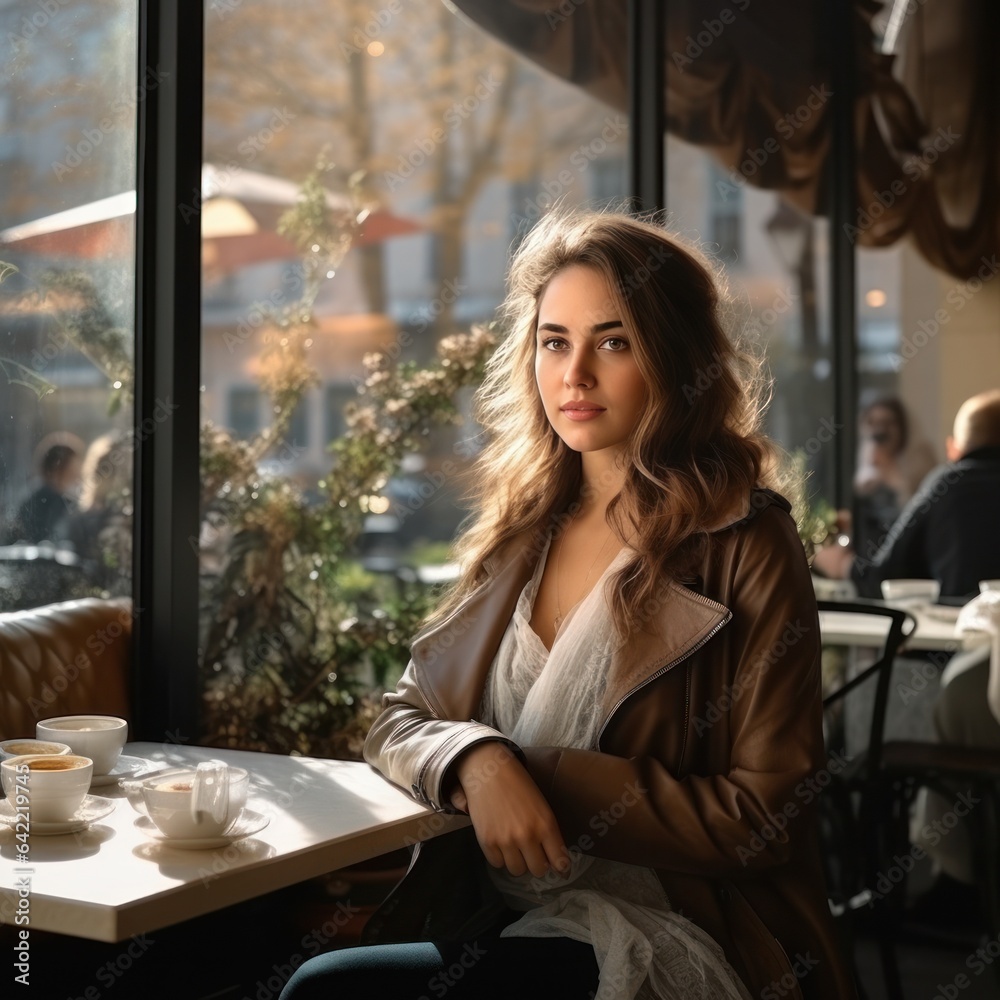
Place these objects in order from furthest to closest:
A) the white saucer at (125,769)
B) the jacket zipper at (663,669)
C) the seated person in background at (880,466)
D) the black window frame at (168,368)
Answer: the seated person in background at (880,466) → the black window frame at (168,368) → the white saucer at (125,769) → the jacket zipper at (663,669)

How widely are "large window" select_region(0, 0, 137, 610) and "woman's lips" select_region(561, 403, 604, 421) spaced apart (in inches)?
45.2

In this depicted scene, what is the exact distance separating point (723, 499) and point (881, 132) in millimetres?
5256

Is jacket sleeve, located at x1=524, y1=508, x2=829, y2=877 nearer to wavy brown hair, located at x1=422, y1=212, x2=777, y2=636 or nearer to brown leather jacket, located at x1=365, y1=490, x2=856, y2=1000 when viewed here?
brown leather jacket, located at x1=365, y1=490, x2=856, y2=1000

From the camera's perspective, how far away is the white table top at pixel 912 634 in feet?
11.3

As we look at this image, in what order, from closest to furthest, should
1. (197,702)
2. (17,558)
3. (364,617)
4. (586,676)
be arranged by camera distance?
1. (586,676)
2. (17,558)
3. (197,702)
4. (364,617)

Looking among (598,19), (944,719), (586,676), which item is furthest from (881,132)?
(586,676)

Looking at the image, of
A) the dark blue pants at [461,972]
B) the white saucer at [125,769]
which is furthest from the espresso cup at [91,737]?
the dark blue pants at [461,972]

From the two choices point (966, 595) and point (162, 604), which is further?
point (966, 595)

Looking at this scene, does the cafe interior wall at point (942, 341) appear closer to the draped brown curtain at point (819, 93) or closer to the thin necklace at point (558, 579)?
the draped brown curtain at point (819, 93)

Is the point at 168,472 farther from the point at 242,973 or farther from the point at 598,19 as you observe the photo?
the point at 598,19

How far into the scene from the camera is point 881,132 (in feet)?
21.0

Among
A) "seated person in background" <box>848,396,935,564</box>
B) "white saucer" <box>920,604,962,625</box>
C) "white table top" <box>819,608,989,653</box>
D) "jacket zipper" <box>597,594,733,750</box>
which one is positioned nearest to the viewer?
"jacket zipper" <box>597,594,733,750</box>

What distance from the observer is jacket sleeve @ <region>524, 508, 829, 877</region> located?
156 cm

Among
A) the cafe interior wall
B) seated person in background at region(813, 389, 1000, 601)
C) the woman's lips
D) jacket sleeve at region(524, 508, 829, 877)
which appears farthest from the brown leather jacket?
the cafe interior wall
